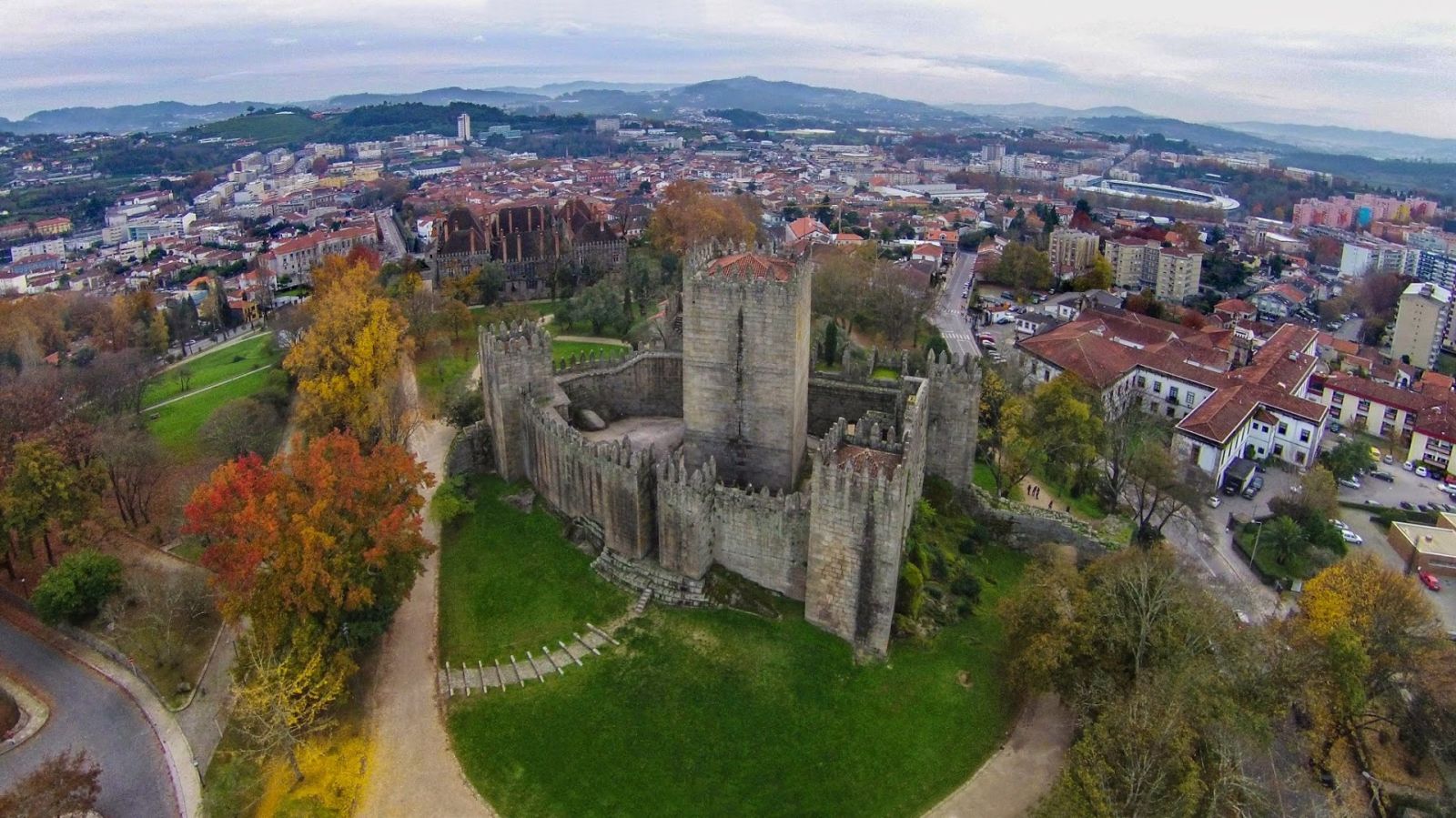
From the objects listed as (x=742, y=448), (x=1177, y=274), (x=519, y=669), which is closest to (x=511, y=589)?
(x=519, y=669)

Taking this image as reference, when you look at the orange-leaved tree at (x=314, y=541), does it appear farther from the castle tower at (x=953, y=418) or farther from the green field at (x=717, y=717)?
the castle tower at (x=953, y=418)

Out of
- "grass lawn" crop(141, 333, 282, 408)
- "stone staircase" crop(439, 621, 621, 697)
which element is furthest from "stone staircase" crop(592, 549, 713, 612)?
"grass lawn" crop(141, 333, 282, 408)

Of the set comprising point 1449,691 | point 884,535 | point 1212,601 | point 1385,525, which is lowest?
point 1385,525

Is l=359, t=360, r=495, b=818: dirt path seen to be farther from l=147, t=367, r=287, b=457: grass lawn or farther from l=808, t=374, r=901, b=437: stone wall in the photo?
l=147, t=367, r=287, b=457: grass lawn

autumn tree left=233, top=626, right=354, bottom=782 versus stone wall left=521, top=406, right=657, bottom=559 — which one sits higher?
stone wall left=521, top=406, right=657, bottom=559

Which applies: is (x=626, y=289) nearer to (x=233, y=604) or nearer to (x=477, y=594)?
(x=477, y=594)

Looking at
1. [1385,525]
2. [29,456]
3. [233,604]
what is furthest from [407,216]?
[1385,525]
